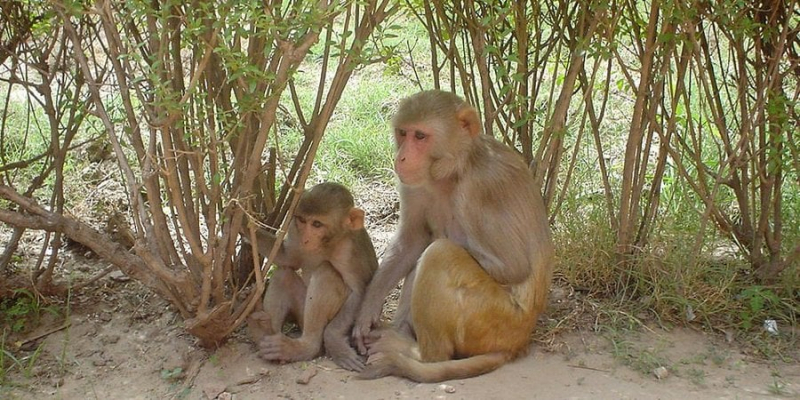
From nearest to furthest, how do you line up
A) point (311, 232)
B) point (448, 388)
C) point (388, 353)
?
point (448, 388), point (388, 353), point (311, 232)

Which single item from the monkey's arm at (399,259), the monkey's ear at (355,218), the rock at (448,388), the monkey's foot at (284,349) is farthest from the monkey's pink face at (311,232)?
the rock at (448,388)

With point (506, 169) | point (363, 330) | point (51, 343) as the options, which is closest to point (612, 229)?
point (506, 169)

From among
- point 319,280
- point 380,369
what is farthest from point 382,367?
point 319,280

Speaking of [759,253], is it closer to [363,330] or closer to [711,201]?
[711,201]

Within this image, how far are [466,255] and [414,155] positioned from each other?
63 centimetres

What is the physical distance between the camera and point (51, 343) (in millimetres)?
5633

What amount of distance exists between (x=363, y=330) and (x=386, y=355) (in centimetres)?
36

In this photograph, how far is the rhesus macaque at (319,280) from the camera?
17.7 feet

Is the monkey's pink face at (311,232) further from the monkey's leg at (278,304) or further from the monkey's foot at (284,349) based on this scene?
the monkey's foot at (284,349)

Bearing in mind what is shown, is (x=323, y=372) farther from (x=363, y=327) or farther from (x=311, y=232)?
(x=311, y=232)

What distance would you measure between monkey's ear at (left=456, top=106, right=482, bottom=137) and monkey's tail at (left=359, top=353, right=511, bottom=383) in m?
1.25

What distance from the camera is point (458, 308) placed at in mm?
5098

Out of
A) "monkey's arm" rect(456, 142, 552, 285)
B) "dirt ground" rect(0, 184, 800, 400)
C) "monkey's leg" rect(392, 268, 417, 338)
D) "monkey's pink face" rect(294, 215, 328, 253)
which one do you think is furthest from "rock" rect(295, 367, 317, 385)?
"monkey's arm" rect(456, 142, 552, 285)

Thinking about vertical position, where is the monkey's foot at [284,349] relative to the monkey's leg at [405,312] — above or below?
below
